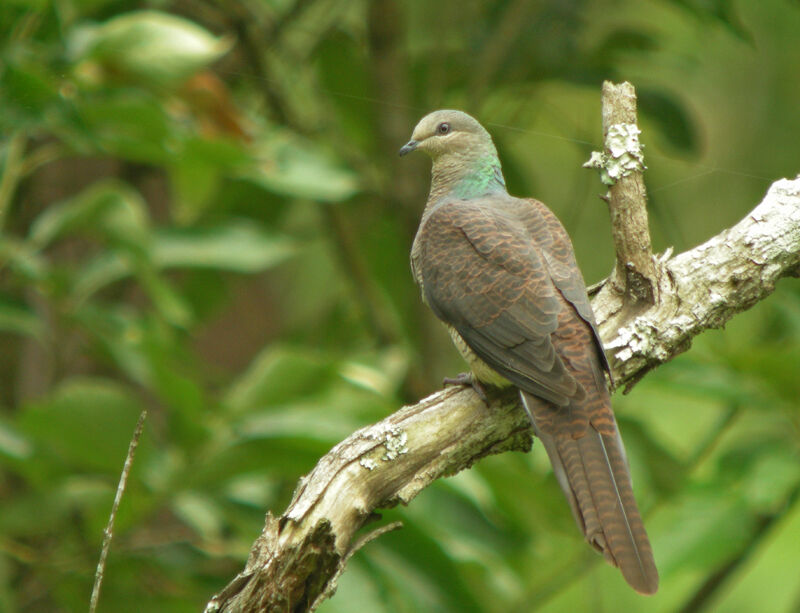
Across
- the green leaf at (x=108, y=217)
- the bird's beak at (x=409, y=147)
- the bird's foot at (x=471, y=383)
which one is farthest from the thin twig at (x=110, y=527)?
the bird's beak at (x=409, y=147)

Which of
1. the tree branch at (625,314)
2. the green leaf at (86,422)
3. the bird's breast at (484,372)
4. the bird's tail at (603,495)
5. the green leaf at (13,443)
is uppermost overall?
the green leaf at (13,443)

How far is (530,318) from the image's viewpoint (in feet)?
7.95

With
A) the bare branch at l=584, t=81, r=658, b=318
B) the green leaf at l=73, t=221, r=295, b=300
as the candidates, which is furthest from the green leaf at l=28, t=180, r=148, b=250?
the bare branch at l=584, t=81, r=658, b=318

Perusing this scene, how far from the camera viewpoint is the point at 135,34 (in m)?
3.03

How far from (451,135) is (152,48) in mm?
971

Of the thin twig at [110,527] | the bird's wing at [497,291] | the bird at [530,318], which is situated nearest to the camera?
the thin twig at [110,527]

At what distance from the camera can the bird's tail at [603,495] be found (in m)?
1.96

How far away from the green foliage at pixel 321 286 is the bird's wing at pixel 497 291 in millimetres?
422

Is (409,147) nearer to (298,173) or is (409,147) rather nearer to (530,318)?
(298,173)

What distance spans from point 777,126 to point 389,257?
178 centimetres

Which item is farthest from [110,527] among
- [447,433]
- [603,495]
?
[603,495]

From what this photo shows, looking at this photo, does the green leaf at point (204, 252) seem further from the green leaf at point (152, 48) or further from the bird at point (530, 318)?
the bird at point (530, 318)

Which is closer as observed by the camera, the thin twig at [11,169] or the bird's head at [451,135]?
the bird's head at [451,135]

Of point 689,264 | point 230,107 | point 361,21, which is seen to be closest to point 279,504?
point 230,107
